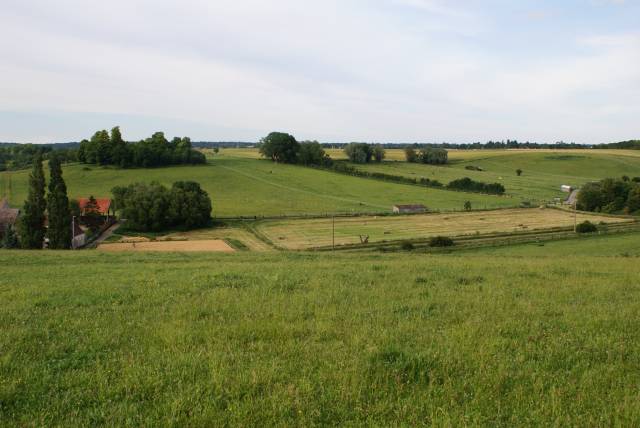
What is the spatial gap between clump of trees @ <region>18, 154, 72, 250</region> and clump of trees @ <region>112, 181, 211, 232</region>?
15.9 metres

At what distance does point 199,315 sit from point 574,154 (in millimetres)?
170841

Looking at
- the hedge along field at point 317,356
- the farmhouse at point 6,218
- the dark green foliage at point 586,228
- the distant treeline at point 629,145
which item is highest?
the distant treeline at point 629,145

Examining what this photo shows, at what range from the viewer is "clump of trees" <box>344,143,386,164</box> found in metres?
143

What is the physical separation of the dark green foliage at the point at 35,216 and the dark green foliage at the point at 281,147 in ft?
286

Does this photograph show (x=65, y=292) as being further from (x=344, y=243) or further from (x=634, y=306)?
(x=344, y=243)

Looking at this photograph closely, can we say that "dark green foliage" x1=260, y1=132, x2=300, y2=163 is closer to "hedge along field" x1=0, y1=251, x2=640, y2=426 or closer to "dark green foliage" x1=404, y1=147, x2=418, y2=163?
"dark green foliage" x1=404, y1=147, x2=418, y2=163

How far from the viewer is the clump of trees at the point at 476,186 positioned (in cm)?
10559

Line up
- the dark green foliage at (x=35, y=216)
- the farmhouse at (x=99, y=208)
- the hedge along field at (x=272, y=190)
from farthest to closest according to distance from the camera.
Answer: the hedge along field at (x=272, y=190) → the farmhouse at (x=99, y=208) → the dark green foliage at (x=35, y=216)

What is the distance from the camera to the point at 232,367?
6.70 m

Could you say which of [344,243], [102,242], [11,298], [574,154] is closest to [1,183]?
[102,242]

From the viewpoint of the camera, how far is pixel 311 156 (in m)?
134

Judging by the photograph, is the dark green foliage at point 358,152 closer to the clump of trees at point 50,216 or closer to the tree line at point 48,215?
the tree line at point 48,215

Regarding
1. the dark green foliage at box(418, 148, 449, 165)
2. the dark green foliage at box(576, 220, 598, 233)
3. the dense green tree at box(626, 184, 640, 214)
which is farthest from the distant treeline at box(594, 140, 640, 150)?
the dark green foliage at box(576, 220, 598, 233)

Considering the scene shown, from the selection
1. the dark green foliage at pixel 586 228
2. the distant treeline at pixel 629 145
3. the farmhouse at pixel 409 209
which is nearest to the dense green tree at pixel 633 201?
the dark green foliage at pixel 586 228
